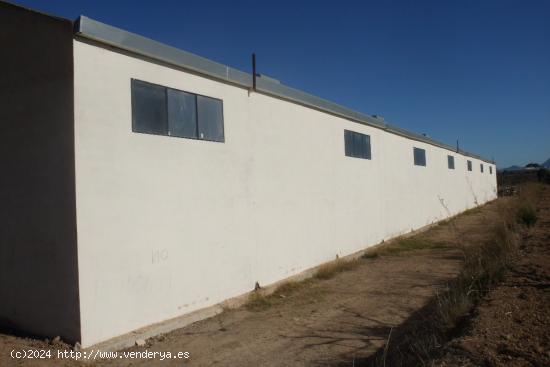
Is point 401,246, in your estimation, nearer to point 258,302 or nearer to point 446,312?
point 258,302

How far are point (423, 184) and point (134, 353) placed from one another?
15827mm

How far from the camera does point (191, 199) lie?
21.6 ft

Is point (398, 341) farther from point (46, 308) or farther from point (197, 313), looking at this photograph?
point (46, 308)

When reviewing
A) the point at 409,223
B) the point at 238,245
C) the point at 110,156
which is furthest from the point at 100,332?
the point at 409,223

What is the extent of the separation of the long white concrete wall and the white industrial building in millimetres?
19

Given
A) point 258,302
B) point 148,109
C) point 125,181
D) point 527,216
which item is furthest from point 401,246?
point 125,181

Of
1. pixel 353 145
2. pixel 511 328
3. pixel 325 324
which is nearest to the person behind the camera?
pixel 511 328

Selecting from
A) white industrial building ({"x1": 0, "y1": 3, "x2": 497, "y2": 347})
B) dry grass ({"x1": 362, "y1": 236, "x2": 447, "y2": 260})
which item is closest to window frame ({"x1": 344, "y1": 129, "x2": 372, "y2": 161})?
dry grass ({"x1": 362, "y1": 236, "x2": 447, "y2": 260})

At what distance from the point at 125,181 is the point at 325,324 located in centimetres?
340

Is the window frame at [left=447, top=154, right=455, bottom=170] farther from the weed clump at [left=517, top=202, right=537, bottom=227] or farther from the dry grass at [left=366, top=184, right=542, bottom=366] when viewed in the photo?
the dry grass at [left=366, top=184, right=542, bottom=366]

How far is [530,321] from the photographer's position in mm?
4559

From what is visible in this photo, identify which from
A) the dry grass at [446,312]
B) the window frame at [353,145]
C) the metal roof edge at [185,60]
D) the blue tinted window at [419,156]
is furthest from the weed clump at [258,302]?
the blue tinted window at [419,156]

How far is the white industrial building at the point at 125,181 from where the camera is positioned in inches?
204

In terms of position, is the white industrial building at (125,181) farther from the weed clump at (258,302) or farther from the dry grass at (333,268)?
the dry grass at (333,268)
